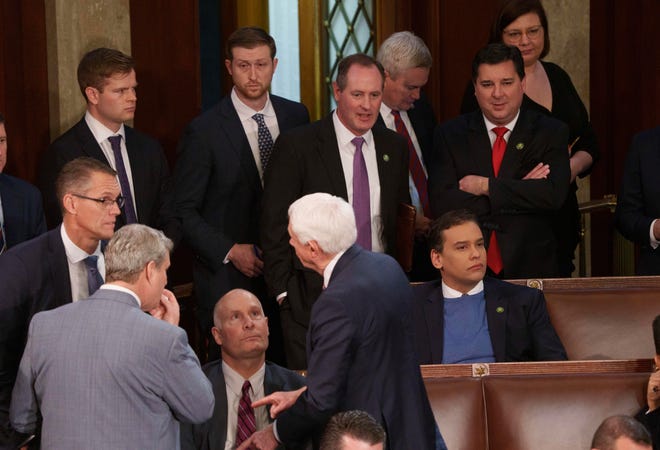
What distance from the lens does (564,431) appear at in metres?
4.26

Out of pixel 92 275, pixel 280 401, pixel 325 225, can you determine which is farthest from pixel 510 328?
pixel 92 275

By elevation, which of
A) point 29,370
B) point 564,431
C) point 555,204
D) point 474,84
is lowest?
point 564,431

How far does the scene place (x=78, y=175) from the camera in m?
4.31

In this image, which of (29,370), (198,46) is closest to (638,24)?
(198,46)

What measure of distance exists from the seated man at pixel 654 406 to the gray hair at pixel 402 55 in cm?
173

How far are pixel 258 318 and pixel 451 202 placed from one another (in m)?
0.95

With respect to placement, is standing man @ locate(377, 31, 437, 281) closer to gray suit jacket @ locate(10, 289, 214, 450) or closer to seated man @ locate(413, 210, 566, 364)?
seated man @ locate(413, 210, 566, 364)

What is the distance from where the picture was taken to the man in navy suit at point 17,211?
4.69 m

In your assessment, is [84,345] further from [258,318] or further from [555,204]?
[555,204]

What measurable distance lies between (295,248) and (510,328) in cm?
110

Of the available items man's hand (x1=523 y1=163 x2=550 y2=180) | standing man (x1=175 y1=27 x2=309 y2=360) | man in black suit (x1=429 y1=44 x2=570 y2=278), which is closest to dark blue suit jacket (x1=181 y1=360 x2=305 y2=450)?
standing man (x1=175 y1=27 x2=309 y2=360)

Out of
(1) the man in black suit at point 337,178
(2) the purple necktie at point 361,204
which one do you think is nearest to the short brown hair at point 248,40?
(1) the man in black suit at point 337,178

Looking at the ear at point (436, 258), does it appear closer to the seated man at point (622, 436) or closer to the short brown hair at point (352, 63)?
the short brown hair at point (352, 63)

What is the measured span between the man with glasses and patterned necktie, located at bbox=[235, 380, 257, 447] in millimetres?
655
